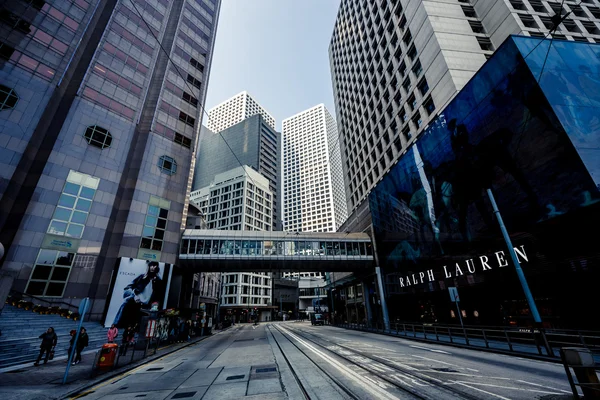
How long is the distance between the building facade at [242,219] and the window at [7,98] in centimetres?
5612

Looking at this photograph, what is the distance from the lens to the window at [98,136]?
1120 inches

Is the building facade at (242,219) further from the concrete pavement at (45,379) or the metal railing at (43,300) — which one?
the concrete pavement at (45,379)

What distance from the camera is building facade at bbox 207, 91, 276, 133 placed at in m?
154

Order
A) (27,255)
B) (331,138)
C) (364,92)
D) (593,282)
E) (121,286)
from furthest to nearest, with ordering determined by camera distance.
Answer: (331,138)
(364,92)
(121,286)
(27,255)
(593,282)

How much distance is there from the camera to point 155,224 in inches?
1200

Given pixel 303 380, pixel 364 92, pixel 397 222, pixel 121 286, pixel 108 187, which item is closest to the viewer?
pixel 303 380

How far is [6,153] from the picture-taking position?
2283 cm

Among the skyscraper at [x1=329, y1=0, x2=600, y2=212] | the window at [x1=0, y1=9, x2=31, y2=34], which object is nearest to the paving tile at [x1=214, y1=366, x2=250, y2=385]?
the skyscraper at [x1=329, y1=0, x2=600, y2=212]

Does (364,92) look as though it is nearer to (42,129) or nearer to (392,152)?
(392,152)

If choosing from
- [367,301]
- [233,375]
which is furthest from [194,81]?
[367,301]

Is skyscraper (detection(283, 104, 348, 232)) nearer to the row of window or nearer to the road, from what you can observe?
the row of window

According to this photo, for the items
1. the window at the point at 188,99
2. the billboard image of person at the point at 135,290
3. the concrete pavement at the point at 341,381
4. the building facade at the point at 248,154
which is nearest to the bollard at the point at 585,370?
the concrete pavement at the point at 341,381

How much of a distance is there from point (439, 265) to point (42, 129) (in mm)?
40387

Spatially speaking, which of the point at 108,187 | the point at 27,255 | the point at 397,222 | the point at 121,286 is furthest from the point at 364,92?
the point at 27,255
